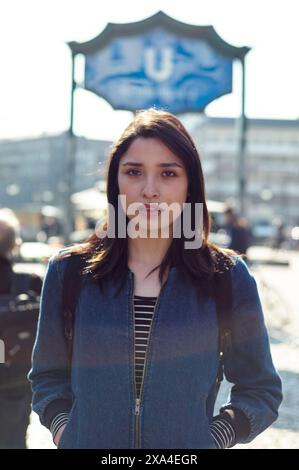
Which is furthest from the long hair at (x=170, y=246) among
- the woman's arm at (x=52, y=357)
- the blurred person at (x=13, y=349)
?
the blurred person at (x=13, y=349)

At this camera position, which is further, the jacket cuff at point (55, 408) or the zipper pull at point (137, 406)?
the jacket cuff at point (55, 408)

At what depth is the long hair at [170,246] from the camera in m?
1.94

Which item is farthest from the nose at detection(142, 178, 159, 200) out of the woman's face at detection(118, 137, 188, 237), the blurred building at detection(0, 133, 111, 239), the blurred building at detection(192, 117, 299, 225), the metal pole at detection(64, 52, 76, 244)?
the blurred building at detection(192, 117, 299, 225)

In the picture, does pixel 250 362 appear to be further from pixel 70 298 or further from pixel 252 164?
pixel 252 164

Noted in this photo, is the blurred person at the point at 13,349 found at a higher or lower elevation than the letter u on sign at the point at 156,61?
lower

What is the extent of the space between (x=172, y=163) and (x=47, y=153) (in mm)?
85708

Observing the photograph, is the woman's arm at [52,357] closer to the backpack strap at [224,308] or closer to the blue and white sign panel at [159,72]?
the backpack strap at [224,308]

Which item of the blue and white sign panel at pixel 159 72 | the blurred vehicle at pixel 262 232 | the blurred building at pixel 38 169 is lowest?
the blurred vehicle at pixel 262 232

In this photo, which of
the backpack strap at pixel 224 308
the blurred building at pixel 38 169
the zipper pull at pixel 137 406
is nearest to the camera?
the zipper pull at pixel 137 406

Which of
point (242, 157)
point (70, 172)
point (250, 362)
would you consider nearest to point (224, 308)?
point (250, 362)

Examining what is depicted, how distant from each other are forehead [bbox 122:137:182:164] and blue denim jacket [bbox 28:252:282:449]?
33cm

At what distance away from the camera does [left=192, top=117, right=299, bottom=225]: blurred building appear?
72.8 m

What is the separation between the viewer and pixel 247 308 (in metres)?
1.92

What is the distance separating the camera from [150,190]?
6.39 ft
